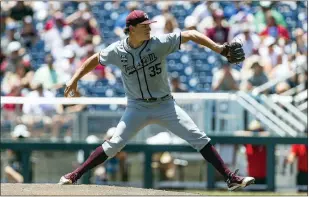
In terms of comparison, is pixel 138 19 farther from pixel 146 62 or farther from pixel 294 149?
pixel 294 149

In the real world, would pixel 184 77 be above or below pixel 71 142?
above

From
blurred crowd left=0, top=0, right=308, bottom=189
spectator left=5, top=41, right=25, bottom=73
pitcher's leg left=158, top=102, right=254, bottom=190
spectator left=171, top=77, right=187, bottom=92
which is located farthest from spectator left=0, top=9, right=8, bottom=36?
pitcher's leg left=158, top=102, right=254, bottom=190

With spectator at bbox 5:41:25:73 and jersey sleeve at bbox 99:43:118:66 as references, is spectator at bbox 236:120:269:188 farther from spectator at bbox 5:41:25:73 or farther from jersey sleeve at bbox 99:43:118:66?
jersey sleeve at bbox 99:43:118:66

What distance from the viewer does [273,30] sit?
15281mm

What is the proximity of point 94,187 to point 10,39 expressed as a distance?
8219 millimetres

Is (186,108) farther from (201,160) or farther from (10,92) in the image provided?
(10,92)

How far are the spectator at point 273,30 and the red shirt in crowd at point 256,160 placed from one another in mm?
2762

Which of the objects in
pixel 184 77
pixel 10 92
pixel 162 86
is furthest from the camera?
pixel 184 77

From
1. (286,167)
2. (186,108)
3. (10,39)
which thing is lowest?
(286,167)

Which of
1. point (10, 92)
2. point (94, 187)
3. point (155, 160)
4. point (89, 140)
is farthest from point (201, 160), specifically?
point (94, 187)

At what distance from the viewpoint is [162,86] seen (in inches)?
337

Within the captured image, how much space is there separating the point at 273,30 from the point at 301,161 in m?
3.11

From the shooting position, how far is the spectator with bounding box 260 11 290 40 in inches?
598

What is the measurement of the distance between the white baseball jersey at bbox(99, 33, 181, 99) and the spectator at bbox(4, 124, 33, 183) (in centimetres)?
471
